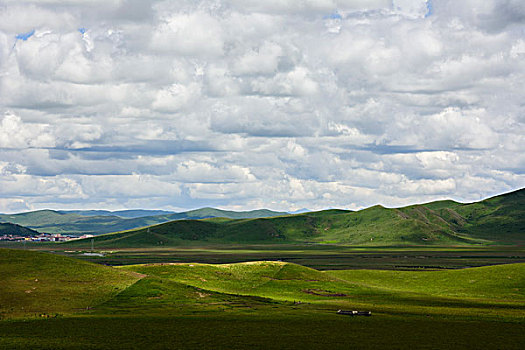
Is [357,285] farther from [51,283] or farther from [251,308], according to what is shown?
[51,283]

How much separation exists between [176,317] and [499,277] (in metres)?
105

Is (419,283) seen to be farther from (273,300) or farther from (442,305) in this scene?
(273,300)

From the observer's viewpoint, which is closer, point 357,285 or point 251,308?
point 251,308

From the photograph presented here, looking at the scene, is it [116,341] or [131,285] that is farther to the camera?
[131,285]

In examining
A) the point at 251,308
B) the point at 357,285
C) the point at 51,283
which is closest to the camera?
the point at 251,308

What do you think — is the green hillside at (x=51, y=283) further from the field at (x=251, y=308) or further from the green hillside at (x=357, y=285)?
the green hillside at (x=357, y=285)

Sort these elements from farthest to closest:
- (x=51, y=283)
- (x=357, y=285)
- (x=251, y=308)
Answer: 1. (x=357, y=285)
2. (x=51, y=283)
3. (x=251, y=308)

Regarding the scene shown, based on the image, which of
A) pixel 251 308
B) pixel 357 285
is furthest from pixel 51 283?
pixel 357 285

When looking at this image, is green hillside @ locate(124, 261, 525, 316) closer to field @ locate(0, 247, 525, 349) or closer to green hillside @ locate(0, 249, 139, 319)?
field @ locate(0, 247, 525, 349)

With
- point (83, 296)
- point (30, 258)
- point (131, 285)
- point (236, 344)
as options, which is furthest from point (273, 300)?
point (30, 258)

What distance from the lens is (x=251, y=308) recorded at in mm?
112125

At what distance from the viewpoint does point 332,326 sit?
303 feet

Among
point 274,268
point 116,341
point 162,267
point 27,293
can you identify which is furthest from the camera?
point 274,268

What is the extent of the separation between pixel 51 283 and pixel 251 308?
142 feet
